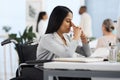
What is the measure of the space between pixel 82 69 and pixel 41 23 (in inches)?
195

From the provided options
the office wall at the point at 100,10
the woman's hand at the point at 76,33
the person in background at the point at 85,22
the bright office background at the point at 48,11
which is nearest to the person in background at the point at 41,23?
the bright office background at the point at 48,11

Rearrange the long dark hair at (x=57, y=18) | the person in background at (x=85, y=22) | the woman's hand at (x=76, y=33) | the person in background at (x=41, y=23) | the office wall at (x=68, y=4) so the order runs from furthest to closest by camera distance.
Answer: the office wall at (x=68, y=4) → the person in background at (x=85, y=22) → the person in background at (x=41, y=23) → the long dark hair at (x=57, y=18) → the woman's hand at (x=76, y=33)

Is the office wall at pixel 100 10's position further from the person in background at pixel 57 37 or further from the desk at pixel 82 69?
the desk at pixel 82 69

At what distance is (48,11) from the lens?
22.9ft

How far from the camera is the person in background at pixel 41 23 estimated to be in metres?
6.20

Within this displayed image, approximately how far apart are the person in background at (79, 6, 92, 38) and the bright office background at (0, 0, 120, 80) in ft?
1.18

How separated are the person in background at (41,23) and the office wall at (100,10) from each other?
1279 mm

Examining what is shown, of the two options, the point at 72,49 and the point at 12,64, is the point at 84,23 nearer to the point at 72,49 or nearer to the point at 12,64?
the point at 12,64

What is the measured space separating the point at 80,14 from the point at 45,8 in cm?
86

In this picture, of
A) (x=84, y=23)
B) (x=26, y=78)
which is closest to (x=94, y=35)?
(x=84, y=23)

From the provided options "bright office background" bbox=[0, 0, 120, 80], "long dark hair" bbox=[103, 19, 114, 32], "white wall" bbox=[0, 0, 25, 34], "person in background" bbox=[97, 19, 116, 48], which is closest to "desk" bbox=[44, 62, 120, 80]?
"person in background" bbox=[97, 19, 116, 48]

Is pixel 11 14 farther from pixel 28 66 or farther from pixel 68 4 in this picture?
pixel 28 66

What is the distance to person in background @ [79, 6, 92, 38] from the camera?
6577 millimetres

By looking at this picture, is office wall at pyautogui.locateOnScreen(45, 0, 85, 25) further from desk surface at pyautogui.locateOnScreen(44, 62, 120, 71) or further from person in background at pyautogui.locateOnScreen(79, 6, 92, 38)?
desk surface at pyautogui.locateOnScreen(44, 62, 120, 71)
